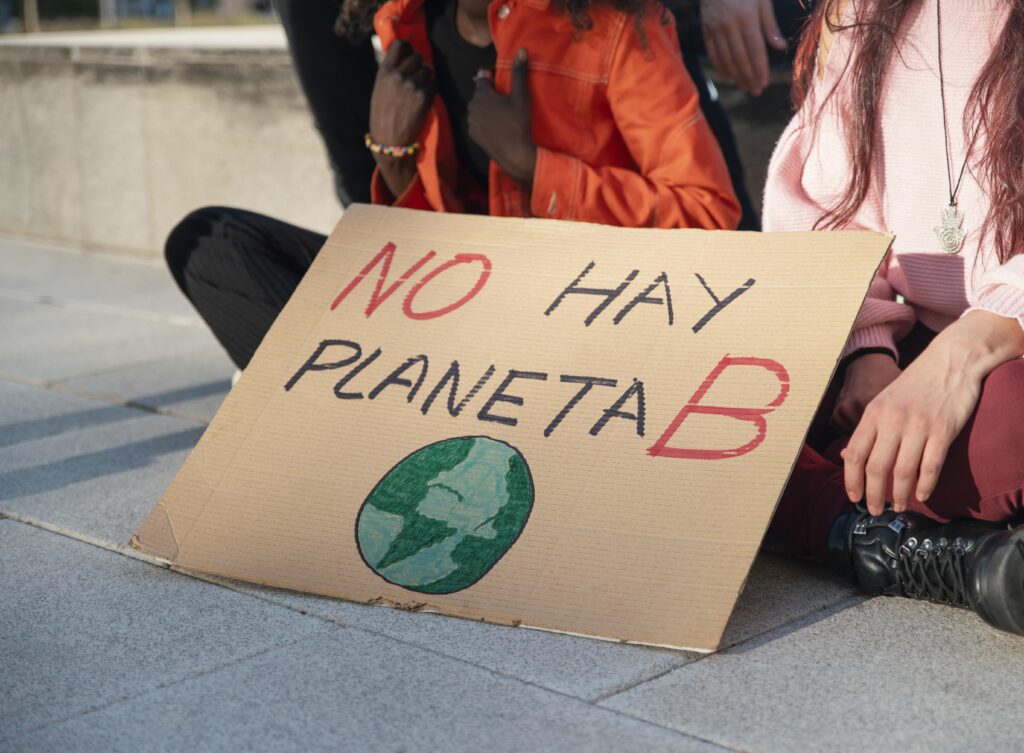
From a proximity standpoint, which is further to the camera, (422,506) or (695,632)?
(422,506)

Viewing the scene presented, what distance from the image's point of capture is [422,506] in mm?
1666

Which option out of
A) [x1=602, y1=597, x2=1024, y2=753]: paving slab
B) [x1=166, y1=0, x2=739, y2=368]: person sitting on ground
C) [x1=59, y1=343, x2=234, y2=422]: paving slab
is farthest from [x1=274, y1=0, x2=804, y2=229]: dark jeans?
[x1=602, y1=597, x2=1024, y2=753]: paving slab

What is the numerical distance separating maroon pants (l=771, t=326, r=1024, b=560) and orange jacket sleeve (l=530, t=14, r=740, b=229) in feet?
1.89

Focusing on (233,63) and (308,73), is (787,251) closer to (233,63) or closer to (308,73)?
(308,73)

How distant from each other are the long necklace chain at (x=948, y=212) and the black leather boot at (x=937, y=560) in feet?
1.33

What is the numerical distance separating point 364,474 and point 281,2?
1453 millimetres

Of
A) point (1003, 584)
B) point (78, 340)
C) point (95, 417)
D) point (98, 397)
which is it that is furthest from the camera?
point (78, 340)

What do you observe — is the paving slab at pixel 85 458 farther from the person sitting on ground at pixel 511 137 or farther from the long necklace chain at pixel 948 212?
the long necklace chain at pixel 948 212

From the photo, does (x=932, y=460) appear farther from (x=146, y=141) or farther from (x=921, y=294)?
(x=146, y=141)

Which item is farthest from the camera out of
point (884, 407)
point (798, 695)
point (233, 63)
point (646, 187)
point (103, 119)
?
point (103, 119)

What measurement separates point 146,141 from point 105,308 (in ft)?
3.78

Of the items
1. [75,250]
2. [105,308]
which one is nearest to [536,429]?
[105,308]

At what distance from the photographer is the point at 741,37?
2.61 metres

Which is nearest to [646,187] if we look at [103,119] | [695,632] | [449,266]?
[449,266]
